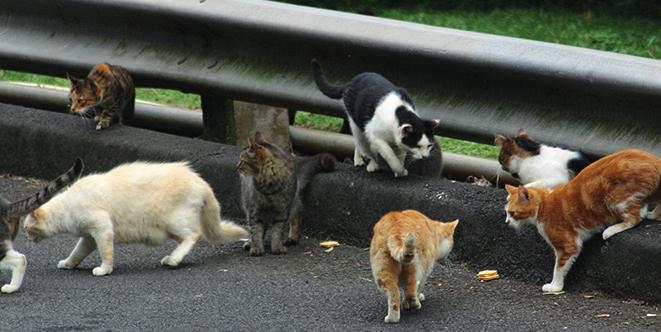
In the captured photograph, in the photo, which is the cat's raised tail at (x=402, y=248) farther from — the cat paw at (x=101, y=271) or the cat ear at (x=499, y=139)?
the cat paw at (x=101, y=271)

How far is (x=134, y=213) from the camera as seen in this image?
24.0ft

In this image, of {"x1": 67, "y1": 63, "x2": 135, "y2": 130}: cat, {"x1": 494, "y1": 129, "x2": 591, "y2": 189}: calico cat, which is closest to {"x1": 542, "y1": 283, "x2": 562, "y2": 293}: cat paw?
{"x1": 494, "y1": 129, "x2": 591, "y2": 189}: calico cat

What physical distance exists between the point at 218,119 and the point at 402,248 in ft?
11.5

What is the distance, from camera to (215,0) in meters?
8.61

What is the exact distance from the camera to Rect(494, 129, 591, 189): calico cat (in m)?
7.34

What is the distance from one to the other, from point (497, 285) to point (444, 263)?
1.52 feet

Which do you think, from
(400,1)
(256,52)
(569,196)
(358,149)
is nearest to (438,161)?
(358,149)

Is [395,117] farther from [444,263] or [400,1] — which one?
[400,1]

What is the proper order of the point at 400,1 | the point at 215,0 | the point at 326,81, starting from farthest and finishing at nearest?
the point at 400,1 → the point at 215,0 → the point at 326,81

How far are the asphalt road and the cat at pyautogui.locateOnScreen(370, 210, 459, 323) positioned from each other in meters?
0.10

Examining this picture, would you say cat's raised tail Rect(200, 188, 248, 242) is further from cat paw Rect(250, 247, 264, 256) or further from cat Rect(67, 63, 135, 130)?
cat Rect(67, 63, 135, 130)

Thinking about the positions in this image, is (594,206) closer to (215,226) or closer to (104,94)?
(215,226)

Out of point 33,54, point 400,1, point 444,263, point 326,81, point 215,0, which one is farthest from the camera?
point 400,1

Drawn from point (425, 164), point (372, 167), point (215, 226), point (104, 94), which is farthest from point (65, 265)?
point (425, 164)
